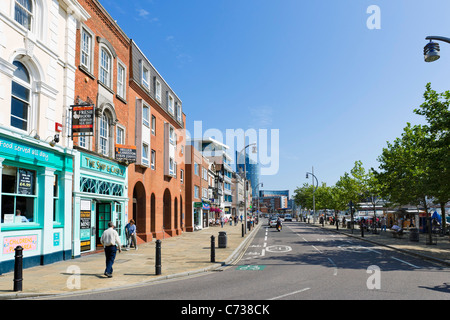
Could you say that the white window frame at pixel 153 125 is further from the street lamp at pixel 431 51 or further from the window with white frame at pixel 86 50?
the street lamp at pixel 431 51

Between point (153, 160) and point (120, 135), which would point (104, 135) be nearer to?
point (120, 135)

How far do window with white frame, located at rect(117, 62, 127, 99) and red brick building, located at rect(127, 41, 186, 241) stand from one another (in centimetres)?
94

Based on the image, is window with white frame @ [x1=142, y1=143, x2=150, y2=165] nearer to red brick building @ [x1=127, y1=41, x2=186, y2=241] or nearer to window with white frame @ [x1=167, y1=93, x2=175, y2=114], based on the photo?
red brick building @ [x1=127, y1=41, x2=186, y2=241]

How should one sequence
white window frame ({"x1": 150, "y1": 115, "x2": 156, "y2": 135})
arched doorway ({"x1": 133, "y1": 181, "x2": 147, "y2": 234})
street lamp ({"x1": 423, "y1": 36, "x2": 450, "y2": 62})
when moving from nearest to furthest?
1. street lamp ({"x1": 423, "y1": 36, "x2": 450, "y2": 62})
2. arched doorway ({"x1": 133, "y1": 181, "x2": 147, "y2": 234})
3. white window frame ({"x1": 150, "y1": 115, "x2": 156, "y2": 135})

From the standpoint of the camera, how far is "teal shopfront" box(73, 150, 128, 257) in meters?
16.2

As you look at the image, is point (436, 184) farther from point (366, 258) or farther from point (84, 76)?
point (84, 76)

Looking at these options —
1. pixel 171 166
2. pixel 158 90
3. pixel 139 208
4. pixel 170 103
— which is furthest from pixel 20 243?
pixel 170 103

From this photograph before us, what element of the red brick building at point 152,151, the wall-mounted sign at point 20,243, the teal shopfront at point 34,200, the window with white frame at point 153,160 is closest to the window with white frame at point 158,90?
the red brick building at point 152,151

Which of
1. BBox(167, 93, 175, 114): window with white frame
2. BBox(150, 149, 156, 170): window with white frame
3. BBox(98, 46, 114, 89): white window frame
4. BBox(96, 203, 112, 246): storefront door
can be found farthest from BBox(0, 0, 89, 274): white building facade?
BBox(167, 93, 175, 114): window with white frame

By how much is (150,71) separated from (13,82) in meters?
15.1

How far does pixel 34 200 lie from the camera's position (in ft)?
45.3

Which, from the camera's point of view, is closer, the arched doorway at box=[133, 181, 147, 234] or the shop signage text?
the shop signage text

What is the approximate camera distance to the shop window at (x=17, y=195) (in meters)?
12.4
